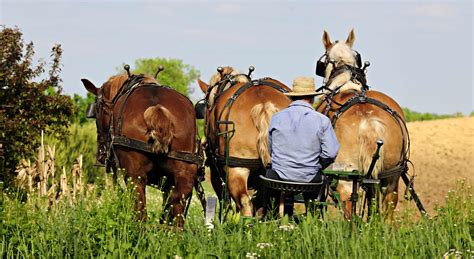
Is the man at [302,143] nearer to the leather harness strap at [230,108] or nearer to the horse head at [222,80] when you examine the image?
the leather harness strap at [230,108]

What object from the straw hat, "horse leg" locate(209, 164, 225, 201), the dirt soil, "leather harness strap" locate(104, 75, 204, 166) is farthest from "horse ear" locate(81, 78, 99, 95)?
the dirt soil

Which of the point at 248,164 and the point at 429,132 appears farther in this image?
the point at 429,132

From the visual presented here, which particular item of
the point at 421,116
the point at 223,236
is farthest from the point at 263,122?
the point at 421,116

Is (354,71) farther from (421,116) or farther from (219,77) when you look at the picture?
(421,116)

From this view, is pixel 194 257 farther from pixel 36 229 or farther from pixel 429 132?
pixel 429 132

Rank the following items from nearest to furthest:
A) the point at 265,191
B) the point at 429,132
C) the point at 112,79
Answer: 1. the point at 265,191
2. the point at 112,79
3. the point at 429,132

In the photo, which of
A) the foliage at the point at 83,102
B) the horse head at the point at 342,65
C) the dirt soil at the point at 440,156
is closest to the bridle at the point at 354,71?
the horse head at the point at 342,65

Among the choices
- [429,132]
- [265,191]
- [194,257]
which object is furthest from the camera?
[429,132]

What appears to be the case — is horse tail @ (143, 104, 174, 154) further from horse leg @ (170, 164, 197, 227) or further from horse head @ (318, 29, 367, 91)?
horse head @ (318, 29, 367, 91)

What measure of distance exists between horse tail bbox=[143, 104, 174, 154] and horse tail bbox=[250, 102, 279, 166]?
0.85m

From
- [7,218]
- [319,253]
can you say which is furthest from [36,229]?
[319,253]

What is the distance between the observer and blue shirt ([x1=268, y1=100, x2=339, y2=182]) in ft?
26.8

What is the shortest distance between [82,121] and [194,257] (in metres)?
21.9

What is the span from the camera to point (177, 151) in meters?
9.30
